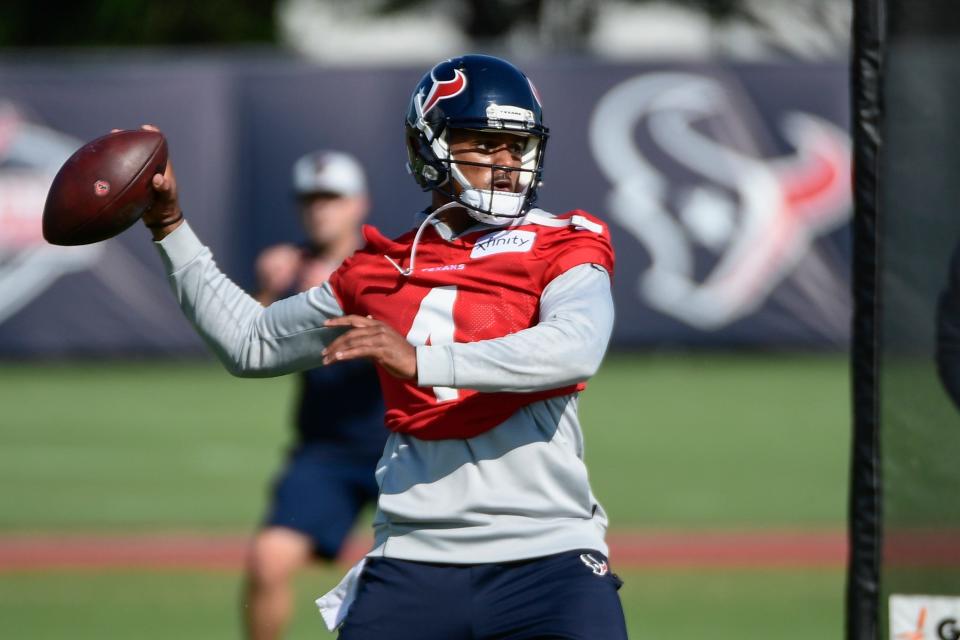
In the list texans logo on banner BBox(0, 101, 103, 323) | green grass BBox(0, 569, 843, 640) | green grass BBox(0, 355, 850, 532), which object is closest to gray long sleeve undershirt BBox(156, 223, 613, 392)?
green grass BBox(0, 569, 843, 640)

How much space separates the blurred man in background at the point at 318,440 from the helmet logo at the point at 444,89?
282 cm

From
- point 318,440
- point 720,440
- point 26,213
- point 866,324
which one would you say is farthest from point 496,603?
point 26,213

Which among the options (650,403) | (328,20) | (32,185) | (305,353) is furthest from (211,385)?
(328,20)

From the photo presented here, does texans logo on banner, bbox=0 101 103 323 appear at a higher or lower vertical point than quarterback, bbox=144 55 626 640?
lower

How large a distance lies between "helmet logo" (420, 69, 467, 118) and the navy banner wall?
13945 mm

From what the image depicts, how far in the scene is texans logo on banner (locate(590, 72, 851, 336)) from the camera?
18016mm

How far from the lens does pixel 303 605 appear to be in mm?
7867

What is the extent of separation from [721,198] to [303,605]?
1124 cm

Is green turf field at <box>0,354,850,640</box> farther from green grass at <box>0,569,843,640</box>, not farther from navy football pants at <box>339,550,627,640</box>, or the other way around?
navy football pants at <box>339,550,627,640</box>

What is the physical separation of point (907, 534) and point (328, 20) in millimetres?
37916

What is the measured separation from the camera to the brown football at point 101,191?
377 cm

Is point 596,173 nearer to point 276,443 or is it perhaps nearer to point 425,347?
point 276,443

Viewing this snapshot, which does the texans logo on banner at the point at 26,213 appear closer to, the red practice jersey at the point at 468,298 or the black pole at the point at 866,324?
the red practice jersey at the point at 468,298

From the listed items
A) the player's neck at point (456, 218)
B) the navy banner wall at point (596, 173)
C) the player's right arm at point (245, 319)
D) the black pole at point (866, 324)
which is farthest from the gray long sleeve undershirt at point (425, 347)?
the navy banner wall at point (596, 173)
